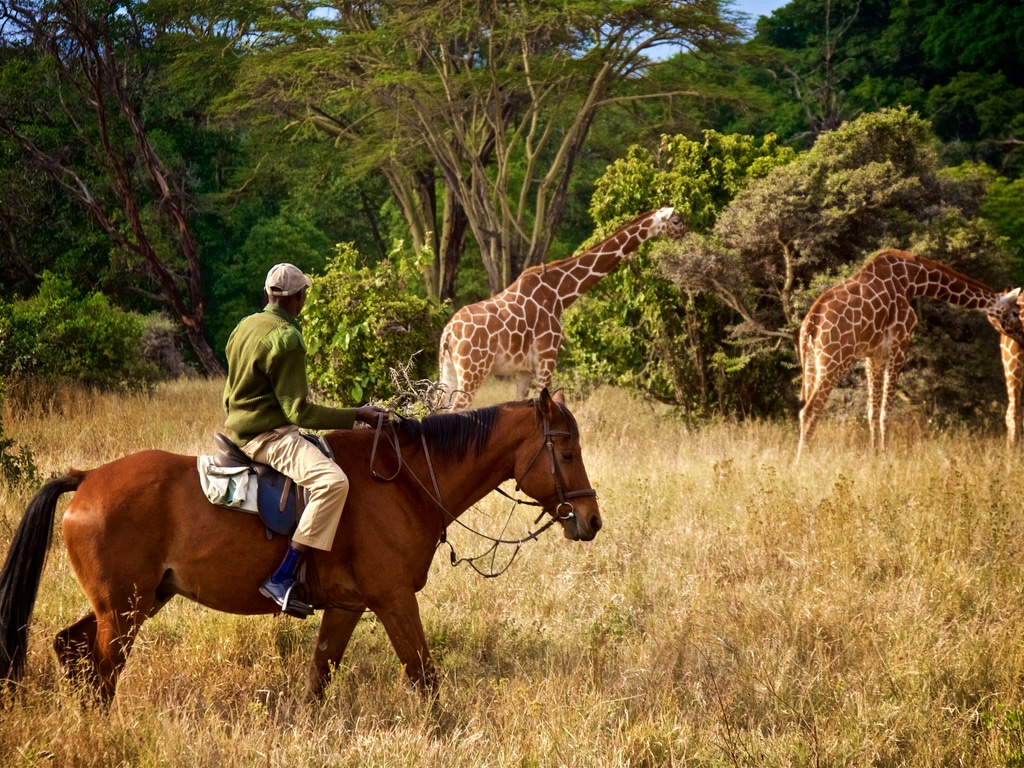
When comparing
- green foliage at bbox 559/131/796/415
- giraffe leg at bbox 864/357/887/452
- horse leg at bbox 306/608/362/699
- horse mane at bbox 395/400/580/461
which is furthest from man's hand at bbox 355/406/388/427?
green foliage at bbox 559/131/796/415

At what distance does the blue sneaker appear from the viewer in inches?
180

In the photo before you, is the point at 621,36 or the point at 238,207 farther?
the point at 238,207

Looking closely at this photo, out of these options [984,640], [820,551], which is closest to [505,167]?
[820,551]

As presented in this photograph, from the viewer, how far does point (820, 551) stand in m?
7.04

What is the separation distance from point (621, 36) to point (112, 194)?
36.5 ft

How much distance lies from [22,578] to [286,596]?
1.19m

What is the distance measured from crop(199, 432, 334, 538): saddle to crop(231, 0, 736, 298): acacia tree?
1302 cm

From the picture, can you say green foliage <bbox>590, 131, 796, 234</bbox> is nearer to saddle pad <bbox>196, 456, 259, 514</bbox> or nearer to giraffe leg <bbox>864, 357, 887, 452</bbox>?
giraffe leg <bbox>864, 357, 887, 452</bbox>

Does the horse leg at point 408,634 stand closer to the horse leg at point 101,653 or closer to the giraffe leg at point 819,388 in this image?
the horse leg at point 101,653

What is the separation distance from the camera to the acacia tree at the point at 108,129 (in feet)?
63.3

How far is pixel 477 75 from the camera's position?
17.8 m

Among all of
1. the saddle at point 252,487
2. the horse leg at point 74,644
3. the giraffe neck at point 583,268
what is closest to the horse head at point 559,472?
the saddle at point 252,487

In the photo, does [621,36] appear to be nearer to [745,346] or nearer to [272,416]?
[745,346]

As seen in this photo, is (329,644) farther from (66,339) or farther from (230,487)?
(66,339)
